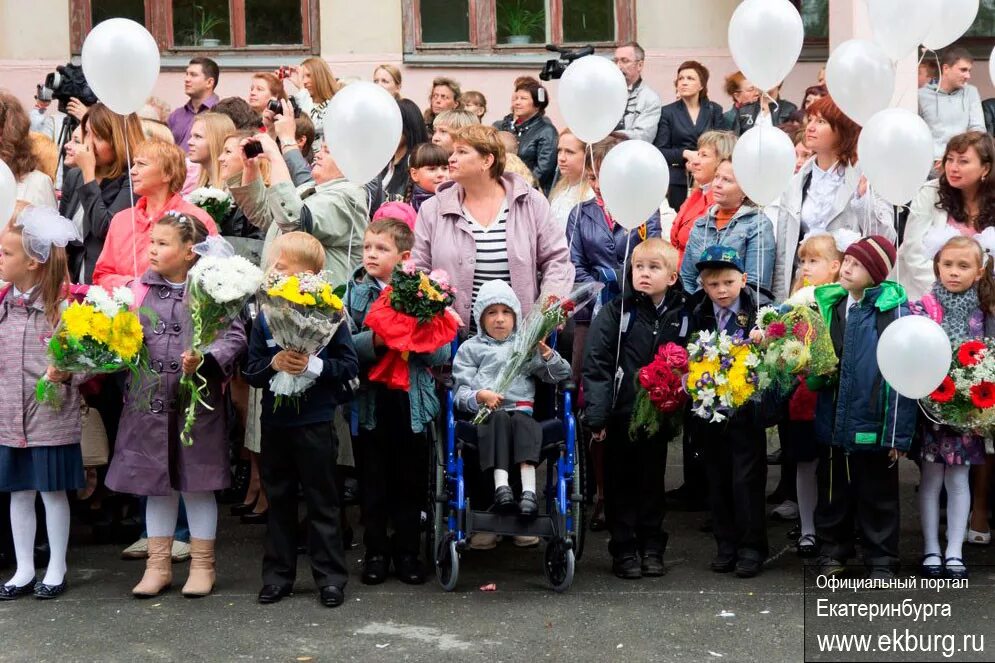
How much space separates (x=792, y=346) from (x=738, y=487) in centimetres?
81

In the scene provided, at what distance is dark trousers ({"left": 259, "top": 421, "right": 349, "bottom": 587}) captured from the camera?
663 cm

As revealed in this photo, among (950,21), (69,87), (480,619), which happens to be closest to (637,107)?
(950,21)

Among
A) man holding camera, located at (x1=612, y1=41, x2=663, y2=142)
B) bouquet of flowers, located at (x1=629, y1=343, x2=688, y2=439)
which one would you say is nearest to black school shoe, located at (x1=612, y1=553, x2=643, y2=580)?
bouquet of flowers, located at (x1=629, y1=343, x2=688, y2=439)

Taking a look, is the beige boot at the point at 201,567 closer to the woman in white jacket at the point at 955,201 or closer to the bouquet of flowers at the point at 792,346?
the bouquet of flowers at the point at 792,346

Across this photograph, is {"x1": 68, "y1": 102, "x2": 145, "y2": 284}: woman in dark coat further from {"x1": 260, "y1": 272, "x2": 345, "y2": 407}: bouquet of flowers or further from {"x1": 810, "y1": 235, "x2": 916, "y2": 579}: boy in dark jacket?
{"x1": 810, "y1": 235, "x2": 916, "y2": 579}: boy in dark jacket

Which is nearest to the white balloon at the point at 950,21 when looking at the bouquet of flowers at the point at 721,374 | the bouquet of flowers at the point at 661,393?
the bouquet of flowers at the point at 721,374

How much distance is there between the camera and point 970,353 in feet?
22.4

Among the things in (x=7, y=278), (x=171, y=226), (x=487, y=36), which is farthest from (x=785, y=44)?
(x=487, y=36)

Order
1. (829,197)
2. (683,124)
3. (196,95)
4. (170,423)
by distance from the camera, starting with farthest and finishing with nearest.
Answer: (683,124) → (196,95) → (829,197) → (170,423)

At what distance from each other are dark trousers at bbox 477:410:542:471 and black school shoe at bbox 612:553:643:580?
730mm

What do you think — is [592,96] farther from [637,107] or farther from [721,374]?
[637,107]

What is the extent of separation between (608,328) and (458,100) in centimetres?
433

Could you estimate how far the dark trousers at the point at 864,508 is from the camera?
689cm

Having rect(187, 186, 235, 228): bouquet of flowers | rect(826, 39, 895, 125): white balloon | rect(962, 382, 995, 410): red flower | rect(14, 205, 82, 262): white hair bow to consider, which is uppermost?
rect(826, 39, 895, 125): white balloon
